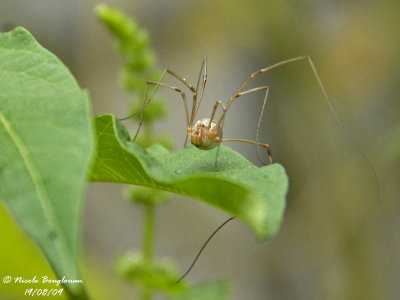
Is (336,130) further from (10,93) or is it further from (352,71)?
(10,93)

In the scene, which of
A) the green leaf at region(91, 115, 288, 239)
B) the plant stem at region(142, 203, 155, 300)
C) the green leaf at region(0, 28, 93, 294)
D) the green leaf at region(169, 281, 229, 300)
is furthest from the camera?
the plant stem at region(142, 203, 155, 300)

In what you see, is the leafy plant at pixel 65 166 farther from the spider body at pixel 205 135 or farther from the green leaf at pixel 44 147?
the spider body at pixel 205 135

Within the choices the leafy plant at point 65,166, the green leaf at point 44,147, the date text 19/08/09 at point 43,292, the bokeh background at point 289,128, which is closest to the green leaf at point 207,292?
the date text 19/08/09 at point 43,292

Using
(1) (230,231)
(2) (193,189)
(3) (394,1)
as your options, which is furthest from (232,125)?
(2) (193,189)

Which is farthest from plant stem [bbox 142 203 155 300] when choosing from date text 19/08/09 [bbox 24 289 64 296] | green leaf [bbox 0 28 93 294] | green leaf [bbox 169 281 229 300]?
green leaf [bbox 0 28 93 294]

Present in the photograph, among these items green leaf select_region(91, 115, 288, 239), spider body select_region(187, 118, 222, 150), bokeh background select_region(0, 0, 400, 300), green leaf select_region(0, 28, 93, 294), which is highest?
green leaf select_region(0, 28, 93, 294)

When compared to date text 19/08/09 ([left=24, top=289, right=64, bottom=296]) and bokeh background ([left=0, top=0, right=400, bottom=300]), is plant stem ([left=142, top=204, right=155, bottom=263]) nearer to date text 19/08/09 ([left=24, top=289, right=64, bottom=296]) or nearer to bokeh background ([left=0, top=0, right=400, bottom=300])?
date text 19/08/09 ([left=24, top=289, right=64, bottom=296])
